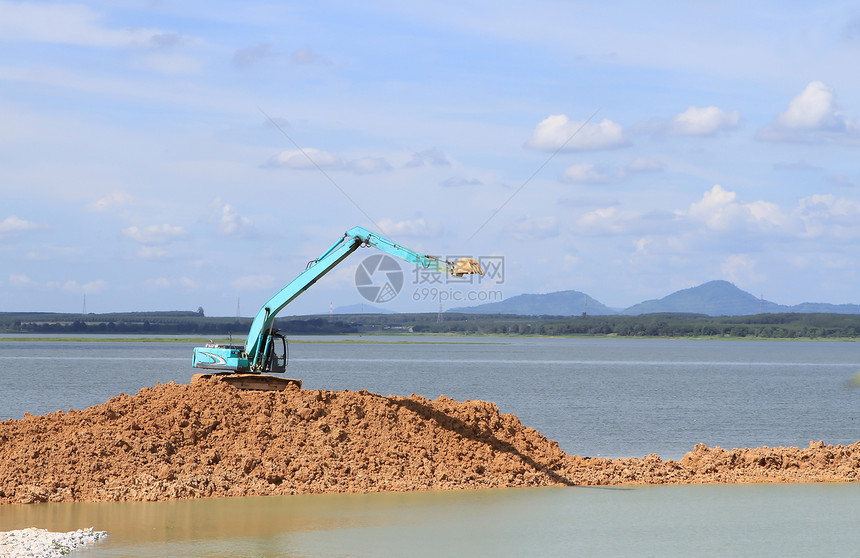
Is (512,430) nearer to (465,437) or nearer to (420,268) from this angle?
(465,437)

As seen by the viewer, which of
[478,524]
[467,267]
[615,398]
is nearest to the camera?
[478,524]

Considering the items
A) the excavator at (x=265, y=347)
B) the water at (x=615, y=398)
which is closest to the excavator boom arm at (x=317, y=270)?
the excavator at (x=265, y=347)

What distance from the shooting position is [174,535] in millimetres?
14898

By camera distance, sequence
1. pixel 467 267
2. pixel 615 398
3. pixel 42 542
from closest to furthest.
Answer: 1. pixel 42 542
2. pixel 467 267
3. pixel 615 398

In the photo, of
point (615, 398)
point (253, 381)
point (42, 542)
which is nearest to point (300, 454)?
point (253, 381)

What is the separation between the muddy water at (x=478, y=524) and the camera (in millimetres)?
14492

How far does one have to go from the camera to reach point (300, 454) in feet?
64.0

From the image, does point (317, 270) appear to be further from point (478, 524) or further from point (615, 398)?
point (615, 398)

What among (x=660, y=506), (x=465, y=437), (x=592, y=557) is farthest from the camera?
(x=465, y=437)

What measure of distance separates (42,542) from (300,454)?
6.51 metres

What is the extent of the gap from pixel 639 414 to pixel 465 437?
23341 millimetres

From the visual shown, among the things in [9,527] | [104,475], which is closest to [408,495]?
[104,475]

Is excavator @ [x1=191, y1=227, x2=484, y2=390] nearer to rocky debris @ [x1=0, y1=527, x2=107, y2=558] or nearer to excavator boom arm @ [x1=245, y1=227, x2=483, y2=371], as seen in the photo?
excavator boom arm @ [x1=245, y1=227, x2=483, y2=371]

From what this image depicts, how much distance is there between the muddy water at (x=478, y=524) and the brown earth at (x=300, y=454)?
61 centimetres
